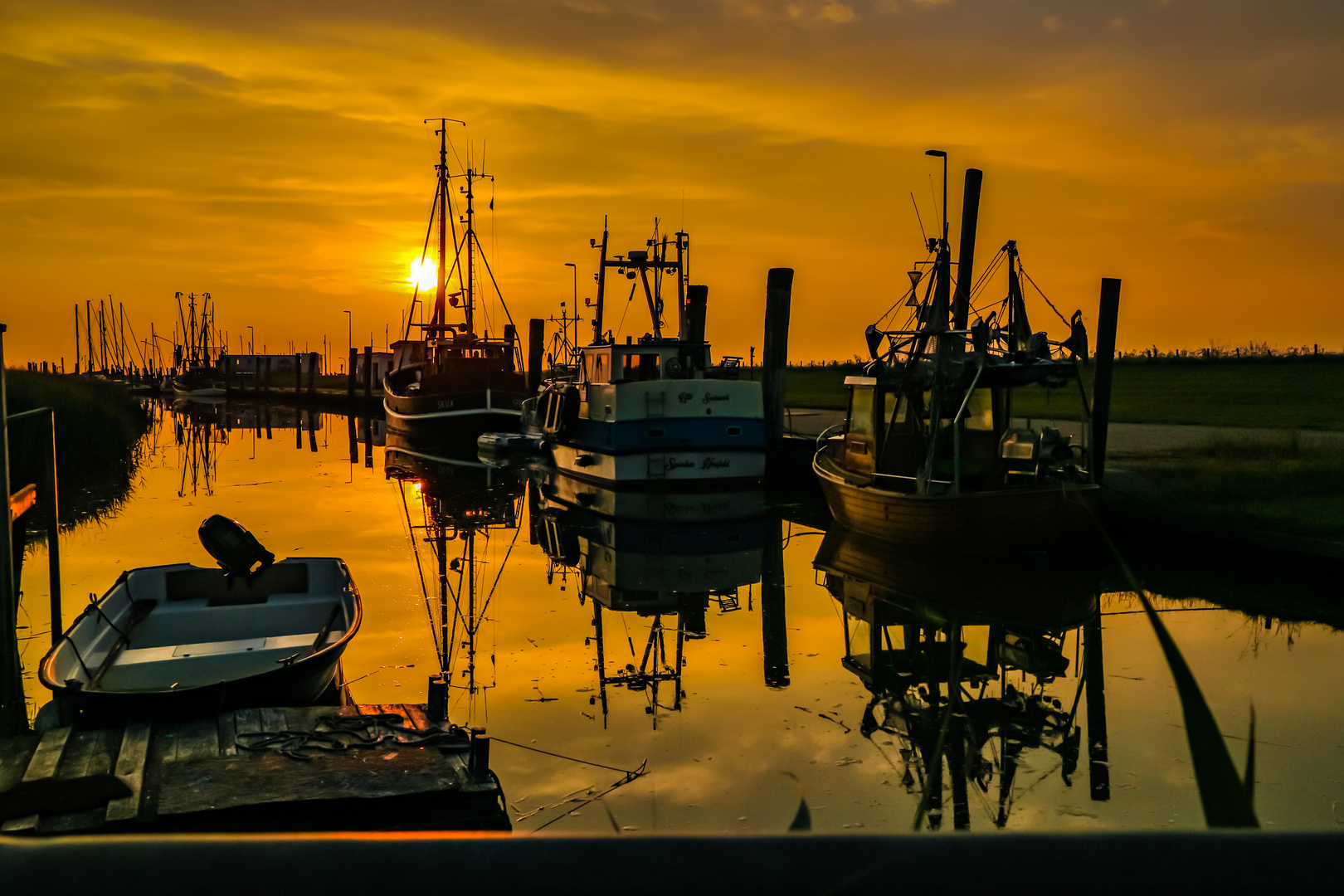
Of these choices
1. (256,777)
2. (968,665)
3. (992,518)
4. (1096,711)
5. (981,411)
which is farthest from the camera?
(981,411)

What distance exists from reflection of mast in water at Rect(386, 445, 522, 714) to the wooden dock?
2.49m

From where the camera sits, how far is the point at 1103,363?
19.4m

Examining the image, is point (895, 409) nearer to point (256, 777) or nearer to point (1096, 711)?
point (1096, 711)

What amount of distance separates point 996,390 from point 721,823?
12.4 meters

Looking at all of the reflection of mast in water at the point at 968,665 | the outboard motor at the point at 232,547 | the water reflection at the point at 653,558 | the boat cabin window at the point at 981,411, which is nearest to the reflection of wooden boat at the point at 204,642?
the outboard motor at the point at 232,547

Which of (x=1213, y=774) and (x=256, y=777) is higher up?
(x=1213, y=774)

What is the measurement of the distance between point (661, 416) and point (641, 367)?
234 cm

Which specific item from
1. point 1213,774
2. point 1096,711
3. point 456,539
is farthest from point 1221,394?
point 1213,774

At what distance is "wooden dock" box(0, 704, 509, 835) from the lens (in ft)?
22.4

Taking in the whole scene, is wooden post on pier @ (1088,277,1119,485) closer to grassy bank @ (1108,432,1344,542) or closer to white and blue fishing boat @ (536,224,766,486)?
grassy bank @ (1108,432,1344,542)

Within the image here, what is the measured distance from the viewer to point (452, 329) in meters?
49.9

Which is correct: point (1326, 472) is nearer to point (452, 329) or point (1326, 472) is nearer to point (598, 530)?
point (598, 530)

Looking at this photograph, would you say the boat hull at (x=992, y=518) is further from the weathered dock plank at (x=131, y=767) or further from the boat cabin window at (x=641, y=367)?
the weathered dock plank at (x=131, y=767)

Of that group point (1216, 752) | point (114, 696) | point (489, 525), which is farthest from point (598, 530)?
point (1216, 752)
